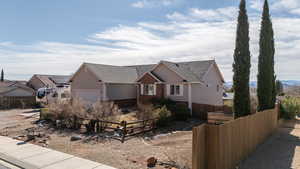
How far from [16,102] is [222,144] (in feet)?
99.8

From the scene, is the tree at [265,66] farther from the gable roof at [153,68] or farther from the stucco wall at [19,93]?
the stucco wall at [19,93]

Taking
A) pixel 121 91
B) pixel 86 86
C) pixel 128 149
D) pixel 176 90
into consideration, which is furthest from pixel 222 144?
pixel 86 86

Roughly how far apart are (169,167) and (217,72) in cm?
2169

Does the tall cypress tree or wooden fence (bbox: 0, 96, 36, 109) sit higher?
the tall cypress tree

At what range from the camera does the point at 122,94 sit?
25281 mm

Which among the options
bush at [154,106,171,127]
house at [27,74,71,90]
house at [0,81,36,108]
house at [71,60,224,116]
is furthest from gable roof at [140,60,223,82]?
house at [27,74,71,90]

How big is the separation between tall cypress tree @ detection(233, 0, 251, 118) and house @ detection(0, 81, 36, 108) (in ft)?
86.1

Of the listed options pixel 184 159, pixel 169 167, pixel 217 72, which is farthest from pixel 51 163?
pixel 217 72

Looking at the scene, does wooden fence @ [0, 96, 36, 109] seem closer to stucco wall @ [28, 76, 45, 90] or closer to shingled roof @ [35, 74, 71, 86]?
shingled roof @ [35, 74, 71, 86]

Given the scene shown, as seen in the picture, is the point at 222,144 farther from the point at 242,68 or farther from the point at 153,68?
the point at 153,68

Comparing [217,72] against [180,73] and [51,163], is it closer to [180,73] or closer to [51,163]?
[180,73]

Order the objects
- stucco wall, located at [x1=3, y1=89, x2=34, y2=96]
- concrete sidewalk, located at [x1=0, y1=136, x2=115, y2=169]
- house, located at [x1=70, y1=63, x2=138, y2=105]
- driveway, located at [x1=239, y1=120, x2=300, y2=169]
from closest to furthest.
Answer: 1. concrete sidewalk, located at [x1=0, y1=136, x2=115, y2=169]
2. driveway, located at [x1=239, y1=120, x2=300, y2=169]
3. house, located at [x1=70, y1=63, x2=138, y2=105]
4. stucco wall, located at [x1=3, y1=89, x2=34, y2=96]

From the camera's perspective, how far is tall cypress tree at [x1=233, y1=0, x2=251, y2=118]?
38.4ft

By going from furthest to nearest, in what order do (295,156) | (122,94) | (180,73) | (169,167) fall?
(122,94) → (180,73) → (295,156) → (169,167)
